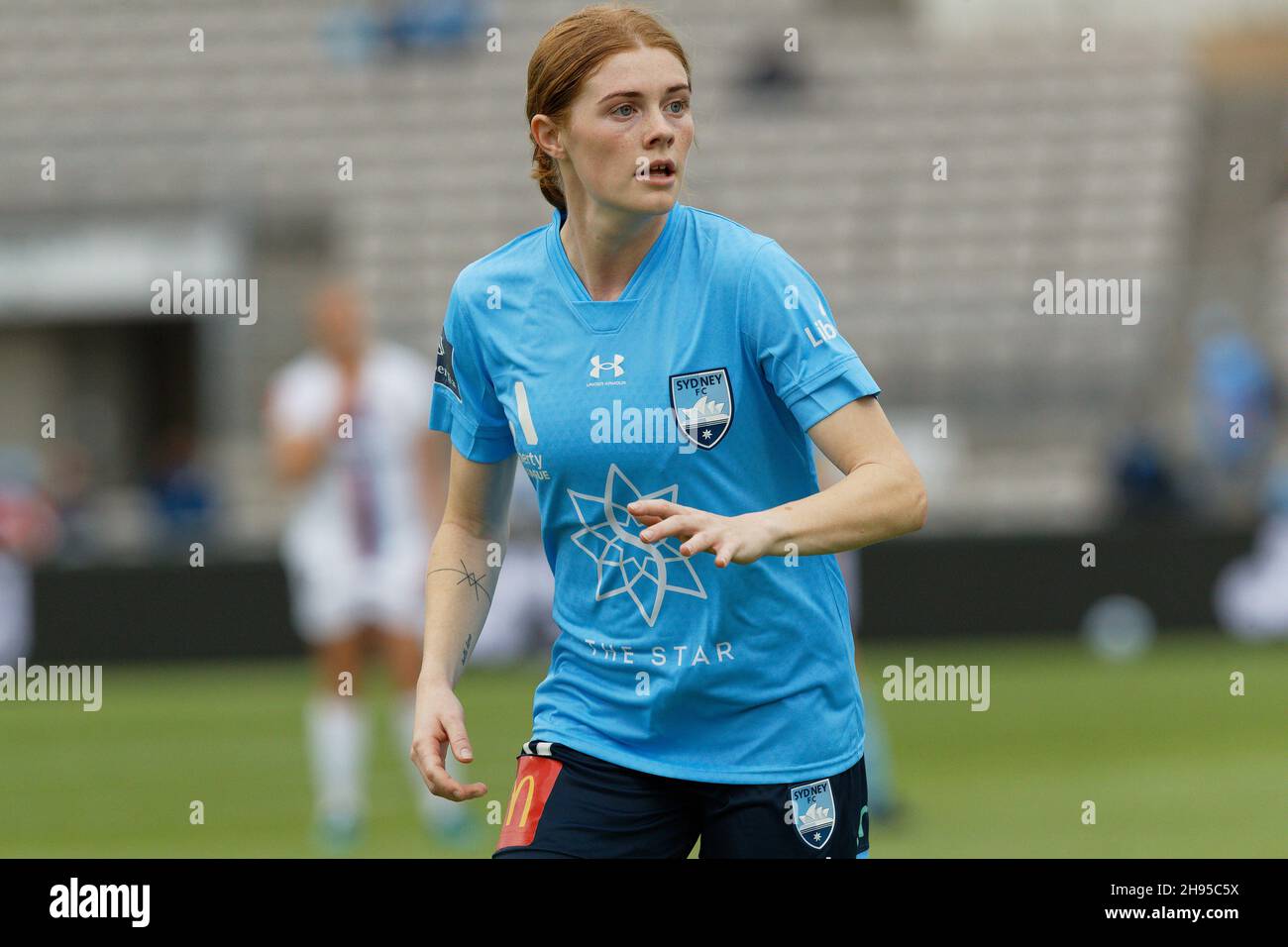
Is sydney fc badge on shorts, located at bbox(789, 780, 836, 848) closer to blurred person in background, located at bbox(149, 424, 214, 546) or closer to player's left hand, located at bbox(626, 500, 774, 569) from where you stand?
player's left hand, located at bbox(626, 500, 774, 569)

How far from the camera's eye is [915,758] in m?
11.8

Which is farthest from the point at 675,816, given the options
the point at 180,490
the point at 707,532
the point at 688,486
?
the point at 180,490

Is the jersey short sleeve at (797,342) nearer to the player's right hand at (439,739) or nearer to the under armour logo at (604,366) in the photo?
the under armour logo at (604,366)

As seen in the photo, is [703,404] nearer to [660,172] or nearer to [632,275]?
[632,275]

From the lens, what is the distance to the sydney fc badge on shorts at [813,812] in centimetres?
390

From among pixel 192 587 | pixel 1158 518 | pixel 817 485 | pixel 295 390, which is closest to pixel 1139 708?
pixel 1158 518

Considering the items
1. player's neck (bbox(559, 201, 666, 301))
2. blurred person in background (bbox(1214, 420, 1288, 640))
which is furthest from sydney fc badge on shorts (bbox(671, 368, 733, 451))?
blurred person in background (bbox(1214, 420, 1288, 640))

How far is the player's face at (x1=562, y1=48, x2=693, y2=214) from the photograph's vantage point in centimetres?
384

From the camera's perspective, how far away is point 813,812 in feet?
12.9

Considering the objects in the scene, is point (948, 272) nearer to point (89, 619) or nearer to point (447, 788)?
point (89, 619)

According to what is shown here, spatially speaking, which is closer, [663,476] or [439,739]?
[663,476]

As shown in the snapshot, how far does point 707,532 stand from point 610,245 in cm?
84
